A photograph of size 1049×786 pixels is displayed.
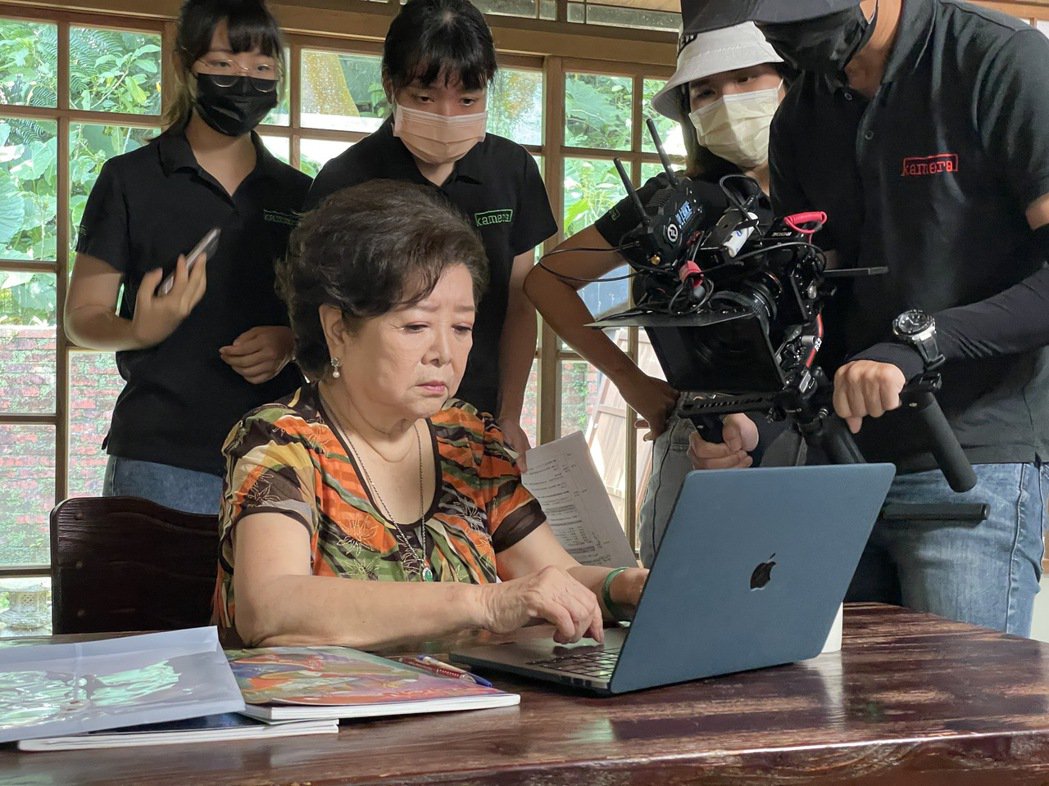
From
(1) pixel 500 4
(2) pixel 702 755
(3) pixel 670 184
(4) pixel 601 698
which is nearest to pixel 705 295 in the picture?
(3) pixel 670 184

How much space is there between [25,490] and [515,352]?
204 centimetres

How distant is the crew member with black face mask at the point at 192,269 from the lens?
2.13 m

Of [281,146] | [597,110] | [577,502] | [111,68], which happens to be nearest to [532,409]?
[597,110]

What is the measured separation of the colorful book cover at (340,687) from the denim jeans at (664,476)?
0.96 metres

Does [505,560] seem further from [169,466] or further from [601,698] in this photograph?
[169,466]

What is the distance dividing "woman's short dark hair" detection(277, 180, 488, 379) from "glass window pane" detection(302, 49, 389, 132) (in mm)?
2315

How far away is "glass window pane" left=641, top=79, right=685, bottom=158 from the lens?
13.7ft

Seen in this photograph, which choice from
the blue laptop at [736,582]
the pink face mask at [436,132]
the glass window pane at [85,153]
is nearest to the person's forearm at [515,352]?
the pink face mask at [436,132]

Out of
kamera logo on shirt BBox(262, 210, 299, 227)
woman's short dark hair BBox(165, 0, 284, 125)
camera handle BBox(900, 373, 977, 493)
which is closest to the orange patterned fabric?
camera handle BBox(900, 373, 977, 493)

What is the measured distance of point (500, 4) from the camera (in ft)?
12.9

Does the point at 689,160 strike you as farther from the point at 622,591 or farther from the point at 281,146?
the point at 281,146

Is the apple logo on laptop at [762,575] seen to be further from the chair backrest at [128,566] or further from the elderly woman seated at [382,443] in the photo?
the chair backrest at [128,566]

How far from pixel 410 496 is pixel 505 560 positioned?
0.16 metres

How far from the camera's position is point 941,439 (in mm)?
1433
